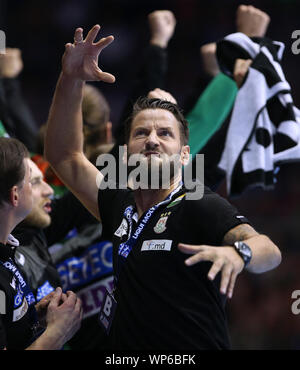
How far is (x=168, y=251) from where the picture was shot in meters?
2.27

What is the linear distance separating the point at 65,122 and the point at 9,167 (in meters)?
0.51

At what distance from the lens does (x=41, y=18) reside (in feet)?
29.6

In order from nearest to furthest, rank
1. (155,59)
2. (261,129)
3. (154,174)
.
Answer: (154,174), (261,129), (155,59)

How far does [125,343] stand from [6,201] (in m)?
0.67

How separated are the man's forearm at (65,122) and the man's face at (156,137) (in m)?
0.28

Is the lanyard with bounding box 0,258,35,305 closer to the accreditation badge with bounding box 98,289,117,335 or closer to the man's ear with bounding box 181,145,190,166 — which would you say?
the accreditation badge with bounding box 98,289,117,335

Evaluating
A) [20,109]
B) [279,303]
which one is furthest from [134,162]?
[279,303]

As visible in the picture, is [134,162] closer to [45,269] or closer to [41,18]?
[45,269]

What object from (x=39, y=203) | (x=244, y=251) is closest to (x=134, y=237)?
(x=244, y=251)

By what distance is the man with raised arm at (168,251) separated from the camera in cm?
216

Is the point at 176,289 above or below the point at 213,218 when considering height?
below


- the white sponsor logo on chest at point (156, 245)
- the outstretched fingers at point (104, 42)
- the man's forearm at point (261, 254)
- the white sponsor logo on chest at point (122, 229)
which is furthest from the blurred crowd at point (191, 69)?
the man's forearm at point (261, 254)

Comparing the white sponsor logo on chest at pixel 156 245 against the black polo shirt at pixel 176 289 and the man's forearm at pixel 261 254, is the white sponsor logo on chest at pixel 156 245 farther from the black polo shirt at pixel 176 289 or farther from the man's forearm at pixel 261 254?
the man's forearm at pixel 261 254

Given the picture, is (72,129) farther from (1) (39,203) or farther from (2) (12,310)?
(2) (12,310)
